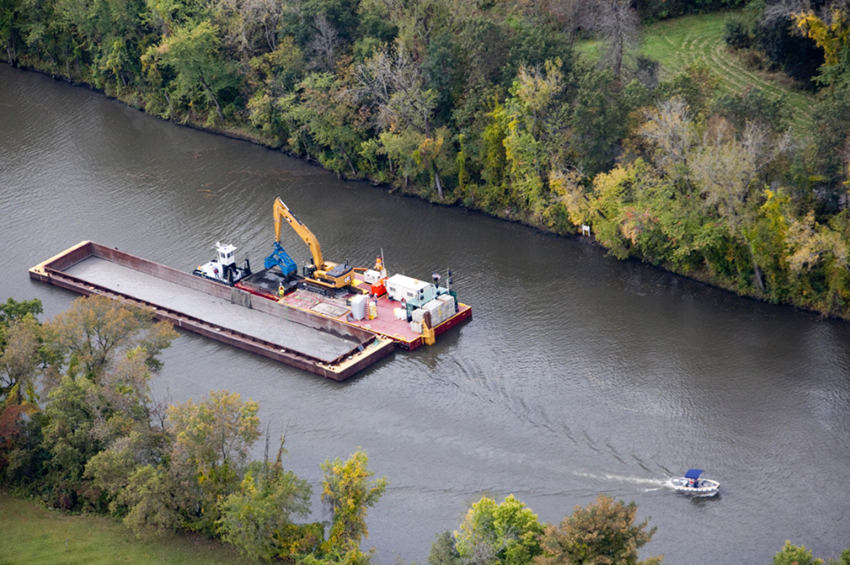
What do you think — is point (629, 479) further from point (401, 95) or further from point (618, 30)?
point (618, 30)

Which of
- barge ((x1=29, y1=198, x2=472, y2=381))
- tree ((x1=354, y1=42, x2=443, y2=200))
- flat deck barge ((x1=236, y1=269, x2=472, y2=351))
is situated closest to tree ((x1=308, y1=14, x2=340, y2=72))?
tree ((x1=354, y1=42, x2=443, y2=200))

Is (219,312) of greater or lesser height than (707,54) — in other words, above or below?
below

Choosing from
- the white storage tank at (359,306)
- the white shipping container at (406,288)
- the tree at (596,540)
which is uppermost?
the white shipping container at (406,288)

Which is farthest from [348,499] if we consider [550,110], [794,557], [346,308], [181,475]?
[550,110]

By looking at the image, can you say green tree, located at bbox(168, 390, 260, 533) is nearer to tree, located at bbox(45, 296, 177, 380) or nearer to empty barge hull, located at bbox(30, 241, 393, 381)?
tree, located at bbox(45, 296, 177, 380)

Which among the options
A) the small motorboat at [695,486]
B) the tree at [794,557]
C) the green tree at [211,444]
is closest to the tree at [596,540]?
the tree at [794,557]

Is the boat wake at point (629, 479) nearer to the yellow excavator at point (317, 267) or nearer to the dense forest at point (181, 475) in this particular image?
the dense forest at point (181, 475)
